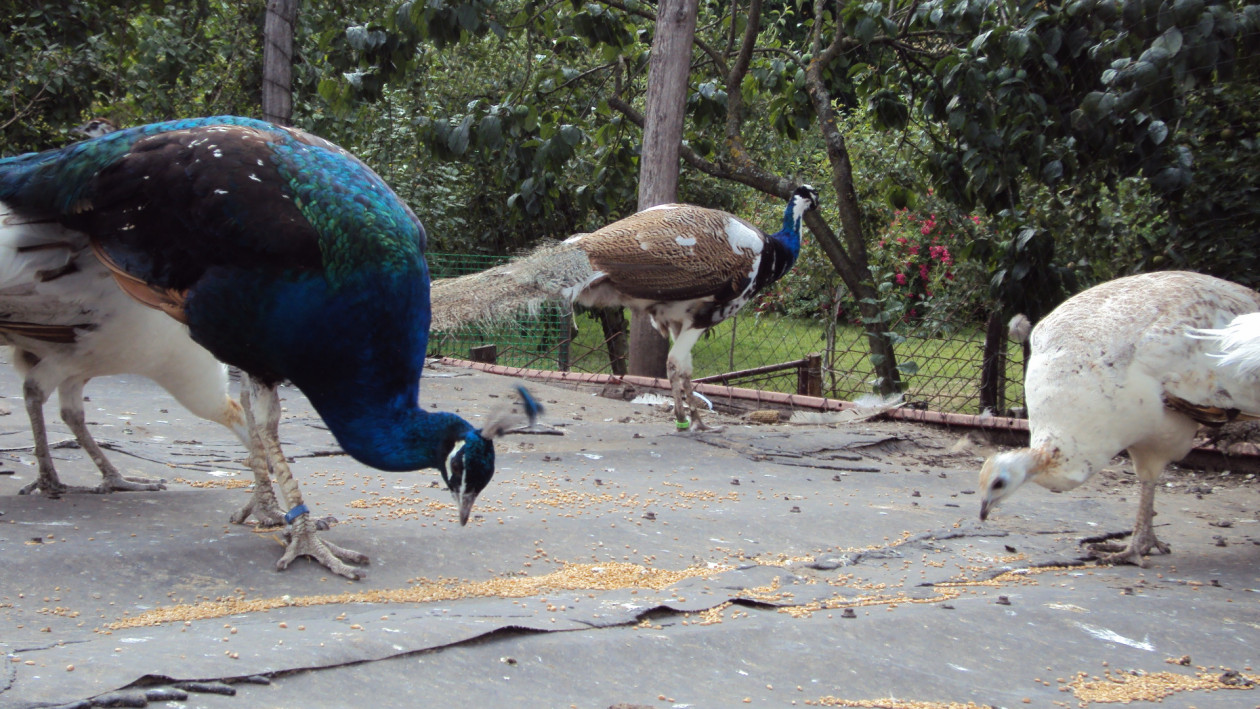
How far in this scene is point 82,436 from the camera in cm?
396

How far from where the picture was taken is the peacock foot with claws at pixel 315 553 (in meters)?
3.14

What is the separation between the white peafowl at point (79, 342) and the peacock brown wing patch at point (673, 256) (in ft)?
9.33

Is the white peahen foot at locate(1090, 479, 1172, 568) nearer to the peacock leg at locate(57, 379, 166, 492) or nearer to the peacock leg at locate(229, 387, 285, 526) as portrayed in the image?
the peacock leg at locate(229, 387, 285, 526)

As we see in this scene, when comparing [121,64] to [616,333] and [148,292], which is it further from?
[148,292]

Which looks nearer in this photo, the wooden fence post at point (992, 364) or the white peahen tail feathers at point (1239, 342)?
the white peahen tail feathers at point (1239, 342)

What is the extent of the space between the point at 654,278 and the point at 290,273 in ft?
11.7

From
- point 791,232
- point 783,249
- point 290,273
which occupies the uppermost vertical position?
point 791,232

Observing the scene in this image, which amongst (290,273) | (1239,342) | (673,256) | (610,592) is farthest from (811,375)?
(290,273)

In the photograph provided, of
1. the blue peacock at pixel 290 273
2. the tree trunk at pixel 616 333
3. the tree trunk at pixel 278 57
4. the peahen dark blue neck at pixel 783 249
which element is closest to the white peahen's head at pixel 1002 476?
the blue peacock at pixel 290 273

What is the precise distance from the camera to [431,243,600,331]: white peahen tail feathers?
5969mm

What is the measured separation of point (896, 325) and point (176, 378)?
5.37 metres

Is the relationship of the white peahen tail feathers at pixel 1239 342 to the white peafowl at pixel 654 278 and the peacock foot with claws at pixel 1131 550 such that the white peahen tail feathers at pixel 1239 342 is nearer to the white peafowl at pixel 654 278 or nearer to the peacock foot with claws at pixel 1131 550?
the peacock foot with claws at pixel 1131 550

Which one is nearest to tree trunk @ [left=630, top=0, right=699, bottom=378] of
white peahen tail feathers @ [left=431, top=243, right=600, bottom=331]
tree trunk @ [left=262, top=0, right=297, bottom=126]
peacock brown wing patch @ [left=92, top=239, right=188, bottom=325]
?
white peahen tail feathers @ [left=431, top=243, right=600, bottom=331]

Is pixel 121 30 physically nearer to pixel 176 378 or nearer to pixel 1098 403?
pixel 176 378
